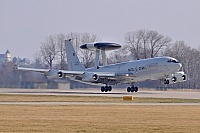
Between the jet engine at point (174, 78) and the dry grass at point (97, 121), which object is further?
the jet engine at point (174, 78)

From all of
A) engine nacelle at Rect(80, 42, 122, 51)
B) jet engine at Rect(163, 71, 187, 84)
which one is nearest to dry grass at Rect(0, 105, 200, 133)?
jet engine at Rect(163, 71, 187, 84)

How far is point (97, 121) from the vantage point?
3158cm

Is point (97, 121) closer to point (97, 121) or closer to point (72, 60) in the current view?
point (97, 121)

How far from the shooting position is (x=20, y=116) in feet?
113

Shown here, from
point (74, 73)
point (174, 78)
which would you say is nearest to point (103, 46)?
point (74, 73)

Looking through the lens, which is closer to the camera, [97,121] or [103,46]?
[97,121]

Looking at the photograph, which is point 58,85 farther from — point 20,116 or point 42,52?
point 20,116

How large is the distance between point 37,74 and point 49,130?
2504 inches

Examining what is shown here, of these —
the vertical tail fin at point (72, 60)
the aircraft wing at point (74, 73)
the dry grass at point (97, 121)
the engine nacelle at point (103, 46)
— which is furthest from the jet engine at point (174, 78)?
the dry grass at point (97, 121)

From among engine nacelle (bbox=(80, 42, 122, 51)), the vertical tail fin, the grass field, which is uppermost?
engine nacelle (bbox=(80, 42, 122, 51))

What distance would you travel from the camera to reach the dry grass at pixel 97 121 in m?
27.5

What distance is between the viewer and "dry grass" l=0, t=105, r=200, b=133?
27.5m

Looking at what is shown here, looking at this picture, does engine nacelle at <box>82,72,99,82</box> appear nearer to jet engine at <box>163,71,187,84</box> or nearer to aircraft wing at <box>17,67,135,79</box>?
aircraft wing at <box>17,67,135,79</box>

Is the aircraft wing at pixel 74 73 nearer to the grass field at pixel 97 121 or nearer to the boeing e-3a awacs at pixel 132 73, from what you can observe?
the boeing e-3a awacs at pixel 132 73
